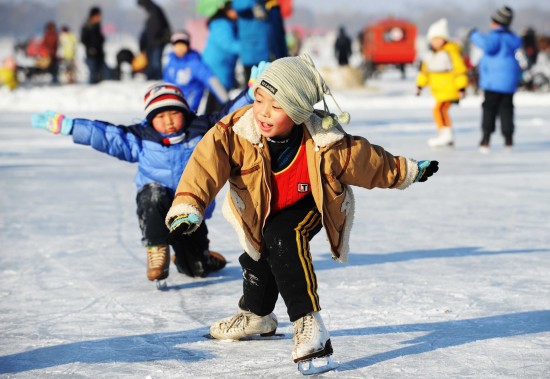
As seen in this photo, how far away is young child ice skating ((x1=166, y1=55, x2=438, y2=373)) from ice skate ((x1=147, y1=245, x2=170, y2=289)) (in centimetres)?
129

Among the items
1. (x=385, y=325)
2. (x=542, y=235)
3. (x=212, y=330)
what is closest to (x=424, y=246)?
(x=542, y=235)

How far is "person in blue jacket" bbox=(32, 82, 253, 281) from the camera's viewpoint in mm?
4488

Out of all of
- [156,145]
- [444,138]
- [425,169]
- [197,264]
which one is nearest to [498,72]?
[444,138]

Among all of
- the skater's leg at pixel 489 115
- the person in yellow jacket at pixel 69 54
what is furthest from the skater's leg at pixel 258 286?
the person in yellow jacket at pixel 69 54

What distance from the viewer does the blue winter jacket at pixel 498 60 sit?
10570 millimetres

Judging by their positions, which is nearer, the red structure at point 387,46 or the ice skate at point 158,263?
the ice skate at point 158,263

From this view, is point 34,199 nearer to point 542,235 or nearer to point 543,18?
point 542,235

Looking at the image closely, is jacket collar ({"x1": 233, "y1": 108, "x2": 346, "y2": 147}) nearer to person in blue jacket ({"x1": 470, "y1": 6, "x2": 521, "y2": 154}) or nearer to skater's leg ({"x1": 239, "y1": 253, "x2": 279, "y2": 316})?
skater's leg ({"x1": 239, "y1": 253, "x2": 279, "y2": 316})

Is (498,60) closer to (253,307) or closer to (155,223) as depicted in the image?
(155,223)

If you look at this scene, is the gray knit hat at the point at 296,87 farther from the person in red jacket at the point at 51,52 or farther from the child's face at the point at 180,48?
the person in red jacket at the point at 51,52

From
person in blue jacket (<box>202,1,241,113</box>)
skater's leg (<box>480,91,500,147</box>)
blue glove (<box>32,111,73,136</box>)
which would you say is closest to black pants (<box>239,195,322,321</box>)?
blue glove (<box>32,111,73,136</box>)

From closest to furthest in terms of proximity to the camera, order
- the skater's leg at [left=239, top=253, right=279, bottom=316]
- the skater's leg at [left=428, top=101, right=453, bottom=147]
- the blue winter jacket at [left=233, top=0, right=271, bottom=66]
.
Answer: the skater's leg at [left=239, top=253, right=279, bottom=316]
the blue winter jacket at [left=233, top=0, right=271, bottom=66]
the skater's leg at [left=428, top=101, right=453, bottom=147]

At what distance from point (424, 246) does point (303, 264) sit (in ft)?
8.28

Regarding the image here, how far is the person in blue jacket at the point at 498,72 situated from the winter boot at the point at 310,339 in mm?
7797
